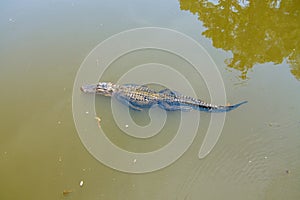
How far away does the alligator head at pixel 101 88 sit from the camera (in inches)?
174

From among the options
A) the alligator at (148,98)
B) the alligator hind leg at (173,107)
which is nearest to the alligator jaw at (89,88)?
the alligator at (148,98)

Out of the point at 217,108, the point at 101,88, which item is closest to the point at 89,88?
the point at 101,88

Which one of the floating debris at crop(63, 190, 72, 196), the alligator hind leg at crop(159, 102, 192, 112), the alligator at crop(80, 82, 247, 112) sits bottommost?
the floating debris at crop(63, 190, 72, 196)

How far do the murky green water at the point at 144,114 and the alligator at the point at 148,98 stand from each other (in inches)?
6.6

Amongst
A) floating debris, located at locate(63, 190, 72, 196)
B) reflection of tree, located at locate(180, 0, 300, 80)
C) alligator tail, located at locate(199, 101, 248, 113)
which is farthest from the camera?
reflection of tree, located at locate(180, 0, 300, 80)

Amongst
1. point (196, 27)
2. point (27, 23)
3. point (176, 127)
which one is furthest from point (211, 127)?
point (27, 23)

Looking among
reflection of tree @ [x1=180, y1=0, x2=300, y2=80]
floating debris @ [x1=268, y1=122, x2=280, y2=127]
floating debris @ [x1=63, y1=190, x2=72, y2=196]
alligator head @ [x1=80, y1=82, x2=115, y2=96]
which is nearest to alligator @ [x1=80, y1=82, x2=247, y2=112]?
alligator head @ [x1=80, y1=82, x2=115, y2=96]

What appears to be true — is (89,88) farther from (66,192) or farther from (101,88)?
(66,192)

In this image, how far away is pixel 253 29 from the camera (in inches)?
204

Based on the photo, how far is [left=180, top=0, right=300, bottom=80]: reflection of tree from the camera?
4798mm

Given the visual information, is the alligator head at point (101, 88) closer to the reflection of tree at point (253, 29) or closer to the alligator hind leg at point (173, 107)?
the alligator hind leg at point (173, 107)

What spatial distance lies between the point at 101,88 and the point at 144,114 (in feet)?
2.80

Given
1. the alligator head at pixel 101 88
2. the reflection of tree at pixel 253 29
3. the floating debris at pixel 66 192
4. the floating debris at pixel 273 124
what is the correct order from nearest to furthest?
the floating debris at pixel 66 192 → the floating debris at pixel 273 124 → the alligator head at pixel 101 88 → the reflection of tree at pixel 253 29

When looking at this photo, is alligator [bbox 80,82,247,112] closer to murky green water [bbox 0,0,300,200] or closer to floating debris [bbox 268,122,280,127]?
murky green water [bbox 0,0,300,200]
